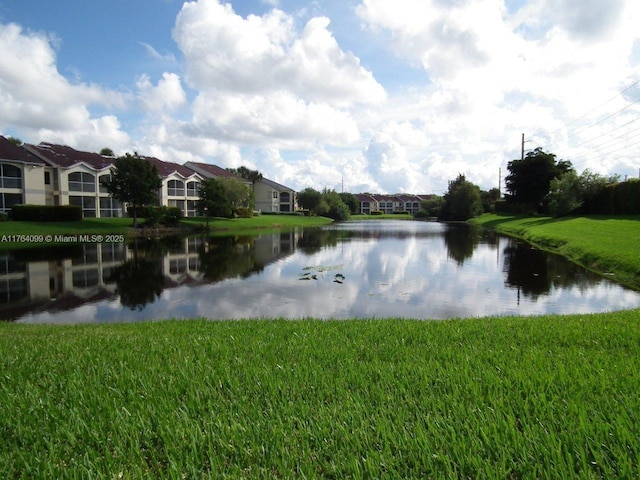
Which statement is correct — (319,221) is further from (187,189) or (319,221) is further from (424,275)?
(424,275)

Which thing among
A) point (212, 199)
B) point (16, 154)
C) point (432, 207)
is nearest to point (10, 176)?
point (16, 154)

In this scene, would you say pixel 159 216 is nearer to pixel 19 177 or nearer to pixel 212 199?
pixel 212 199

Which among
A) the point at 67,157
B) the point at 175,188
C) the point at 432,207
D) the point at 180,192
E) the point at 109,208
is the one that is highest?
the point at 67,157

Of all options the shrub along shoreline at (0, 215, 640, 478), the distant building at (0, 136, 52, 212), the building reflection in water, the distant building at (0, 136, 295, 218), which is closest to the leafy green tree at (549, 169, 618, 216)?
the building reflection in water

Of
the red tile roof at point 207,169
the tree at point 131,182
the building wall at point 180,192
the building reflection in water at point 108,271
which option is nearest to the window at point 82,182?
the tree at point 131,182

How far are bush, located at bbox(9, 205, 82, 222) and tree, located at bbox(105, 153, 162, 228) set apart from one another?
451 cm

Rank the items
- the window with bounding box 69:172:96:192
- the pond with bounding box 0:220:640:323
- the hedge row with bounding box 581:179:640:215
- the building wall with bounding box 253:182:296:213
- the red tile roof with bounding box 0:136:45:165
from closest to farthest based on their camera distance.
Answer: the pond with bounding box 0:220:640:323
the hedge row with bounding box 581:179:640:215
the red tile roof with bounding box 0:136:45:165
the window with bounding box 69:172:96:192
the building wall with bounding box 253:182:296:213

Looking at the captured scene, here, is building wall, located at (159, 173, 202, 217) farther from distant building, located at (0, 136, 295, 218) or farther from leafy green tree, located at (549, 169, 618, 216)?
leafy green tree, located at (549, 169, 618, 216)

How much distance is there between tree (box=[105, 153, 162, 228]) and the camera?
43.3 m

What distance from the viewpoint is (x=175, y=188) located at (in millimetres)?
66000

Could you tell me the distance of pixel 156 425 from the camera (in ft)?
11.7

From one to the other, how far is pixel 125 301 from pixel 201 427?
11921 mm

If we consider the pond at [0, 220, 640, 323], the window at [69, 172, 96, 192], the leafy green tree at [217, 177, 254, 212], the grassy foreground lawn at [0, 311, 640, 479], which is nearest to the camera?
→ the grassy foreground lawn at [0, 311, 640, 479]

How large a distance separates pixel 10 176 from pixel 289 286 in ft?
132
